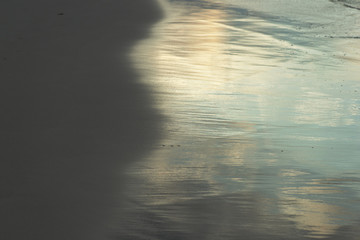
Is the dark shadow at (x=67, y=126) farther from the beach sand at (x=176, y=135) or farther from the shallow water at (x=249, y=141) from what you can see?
the shallow water at (x=249, y=141)

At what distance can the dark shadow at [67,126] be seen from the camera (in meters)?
4.01

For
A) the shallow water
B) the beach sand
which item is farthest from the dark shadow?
the shallow water

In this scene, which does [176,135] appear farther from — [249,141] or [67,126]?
[67,126]

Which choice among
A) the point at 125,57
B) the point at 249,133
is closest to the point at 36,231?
the point at 249,133

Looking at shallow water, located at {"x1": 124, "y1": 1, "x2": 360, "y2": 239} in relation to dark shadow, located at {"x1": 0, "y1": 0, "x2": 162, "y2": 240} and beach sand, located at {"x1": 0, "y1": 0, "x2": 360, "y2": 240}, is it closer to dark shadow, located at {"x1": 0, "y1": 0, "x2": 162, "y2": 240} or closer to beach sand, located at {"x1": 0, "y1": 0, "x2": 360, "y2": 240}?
beach sand, located at {"x1": 0, "y1": 0, "x2": 360, "y2": 240}

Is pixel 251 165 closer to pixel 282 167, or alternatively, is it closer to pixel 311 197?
pixel 282 167

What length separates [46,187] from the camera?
14.3ft

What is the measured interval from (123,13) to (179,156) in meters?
7.98

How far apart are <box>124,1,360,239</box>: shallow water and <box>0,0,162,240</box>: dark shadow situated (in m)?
0.22

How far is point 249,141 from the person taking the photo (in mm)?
5504

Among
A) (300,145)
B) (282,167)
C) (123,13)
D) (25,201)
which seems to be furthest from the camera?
(123,13)

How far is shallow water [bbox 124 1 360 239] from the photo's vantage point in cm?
400

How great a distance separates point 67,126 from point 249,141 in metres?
1.68

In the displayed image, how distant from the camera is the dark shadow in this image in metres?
4.01
